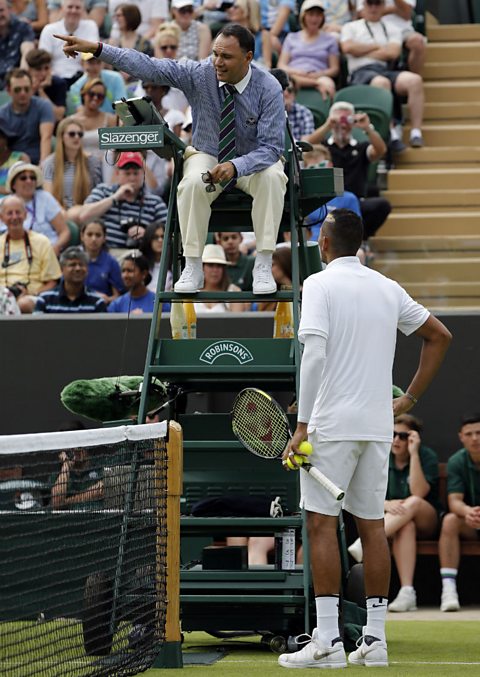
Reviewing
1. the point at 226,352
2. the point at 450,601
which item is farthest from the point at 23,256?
the point at 226,352

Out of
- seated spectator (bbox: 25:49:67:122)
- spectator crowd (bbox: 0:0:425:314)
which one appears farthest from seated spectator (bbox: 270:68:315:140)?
seated spectator (bbox: 25:49:67:122)

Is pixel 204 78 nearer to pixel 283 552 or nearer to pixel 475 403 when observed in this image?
pixel 283 552

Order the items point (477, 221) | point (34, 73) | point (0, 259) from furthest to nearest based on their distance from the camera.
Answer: point (34, 73) → point (477, 221) → point (0, 259)

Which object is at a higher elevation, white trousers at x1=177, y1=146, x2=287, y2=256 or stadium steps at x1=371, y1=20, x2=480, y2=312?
stadium steps at x1=371, y1=20, x2=480, y2=312

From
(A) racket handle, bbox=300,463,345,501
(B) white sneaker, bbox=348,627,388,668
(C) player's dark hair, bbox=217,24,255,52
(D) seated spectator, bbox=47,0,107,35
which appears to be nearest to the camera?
(A) racket handle, bbox=300,463,345,501

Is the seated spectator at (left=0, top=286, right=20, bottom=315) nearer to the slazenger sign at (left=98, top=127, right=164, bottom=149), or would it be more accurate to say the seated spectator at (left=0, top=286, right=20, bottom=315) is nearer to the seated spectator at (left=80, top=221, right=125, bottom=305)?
the seated spectator at (left=80, top=221, right=125, bottom=305)

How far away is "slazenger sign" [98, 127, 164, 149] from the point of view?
Result: 779cm

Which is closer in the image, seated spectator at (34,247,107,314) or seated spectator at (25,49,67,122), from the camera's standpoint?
seated spectator at (34,247,107,314)

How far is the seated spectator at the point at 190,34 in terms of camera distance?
16.8 m

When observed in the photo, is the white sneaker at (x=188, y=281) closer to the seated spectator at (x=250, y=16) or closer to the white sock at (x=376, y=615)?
the white sock at (x=376, y=615)

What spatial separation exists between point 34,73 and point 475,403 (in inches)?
282

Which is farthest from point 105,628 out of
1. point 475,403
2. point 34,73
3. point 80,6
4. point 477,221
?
point 80,6

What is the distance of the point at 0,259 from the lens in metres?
13.1

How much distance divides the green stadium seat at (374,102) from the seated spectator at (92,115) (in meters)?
2.48
